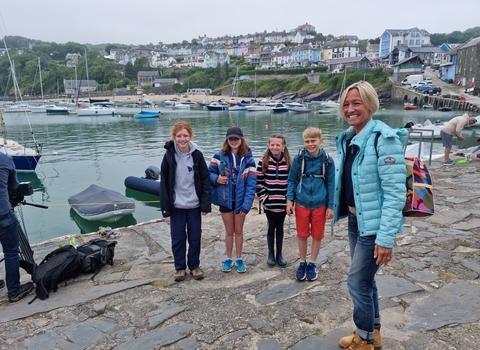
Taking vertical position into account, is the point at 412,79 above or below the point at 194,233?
above

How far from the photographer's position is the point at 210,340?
2.79 metres

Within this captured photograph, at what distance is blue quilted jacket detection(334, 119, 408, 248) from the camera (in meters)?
2.10

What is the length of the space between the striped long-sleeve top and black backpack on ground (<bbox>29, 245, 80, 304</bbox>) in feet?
7.72

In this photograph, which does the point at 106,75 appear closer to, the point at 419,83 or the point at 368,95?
the point at 419,83

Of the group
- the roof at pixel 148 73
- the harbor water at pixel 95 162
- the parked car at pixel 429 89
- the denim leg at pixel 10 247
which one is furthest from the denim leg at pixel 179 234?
the roof at pixel 148 73

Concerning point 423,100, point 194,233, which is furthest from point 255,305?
point 423,100

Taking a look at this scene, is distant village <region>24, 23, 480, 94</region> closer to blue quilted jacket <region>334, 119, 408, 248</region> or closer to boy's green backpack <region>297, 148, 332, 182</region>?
boy's green backpack <region>297, 148, 332, 182</region>

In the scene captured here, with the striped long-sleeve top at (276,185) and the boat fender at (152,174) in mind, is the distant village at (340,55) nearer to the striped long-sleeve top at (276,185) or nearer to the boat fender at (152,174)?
the boat fender at (152,174)

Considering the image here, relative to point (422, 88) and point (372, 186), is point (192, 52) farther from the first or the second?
point (372, 186)

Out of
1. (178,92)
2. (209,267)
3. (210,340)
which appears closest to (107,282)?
(209,267)

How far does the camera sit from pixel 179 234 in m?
3.94

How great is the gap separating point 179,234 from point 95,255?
4.05ft

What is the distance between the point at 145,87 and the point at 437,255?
113983 mm

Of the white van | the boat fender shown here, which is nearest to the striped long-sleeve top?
the boat fender
